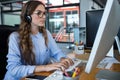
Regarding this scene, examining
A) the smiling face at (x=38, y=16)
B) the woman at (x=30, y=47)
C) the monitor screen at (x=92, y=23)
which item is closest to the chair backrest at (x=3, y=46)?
the woman at (x=30, y=47)

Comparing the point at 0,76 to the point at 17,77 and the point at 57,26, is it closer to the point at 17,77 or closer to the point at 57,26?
the point at 17,77

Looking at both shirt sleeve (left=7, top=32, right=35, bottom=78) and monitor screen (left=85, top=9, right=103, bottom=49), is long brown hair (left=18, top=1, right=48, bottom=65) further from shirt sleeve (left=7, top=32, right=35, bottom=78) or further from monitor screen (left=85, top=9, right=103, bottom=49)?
monitor screen (left=85, top=9, right=103, bottom=49)

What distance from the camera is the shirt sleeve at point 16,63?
3.63 feet

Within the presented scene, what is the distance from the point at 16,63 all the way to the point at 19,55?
89 millimetres

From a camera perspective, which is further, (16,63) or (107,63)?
(107,63)

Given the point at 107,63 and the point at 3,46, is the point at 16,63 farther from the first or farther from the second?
the point at 107,63

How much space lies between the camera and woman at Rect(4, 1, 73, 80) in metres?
Answer: 1.14

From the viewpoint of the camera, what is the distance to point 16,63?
1170 mm

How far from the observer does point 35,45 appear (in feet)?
4.51

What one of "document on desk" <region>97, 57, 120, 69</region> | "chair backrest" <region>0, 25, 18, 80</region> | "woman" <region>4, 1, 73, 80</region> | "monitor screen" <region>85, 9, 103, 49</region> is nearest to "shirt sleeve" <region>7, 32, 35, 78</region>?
"woman" <region>4, 1, 73, 80</region>

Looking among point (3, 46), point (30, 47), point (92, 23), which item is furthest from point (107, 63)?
point (3, 46)

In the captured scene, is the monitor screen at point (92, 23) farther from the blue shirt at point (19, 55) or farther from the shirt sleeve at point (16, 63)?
the shirt sleeve at point (16, 63)

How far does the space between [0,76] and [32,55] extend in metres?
0.36

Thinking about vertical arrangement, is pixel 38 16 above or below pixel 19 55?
above
